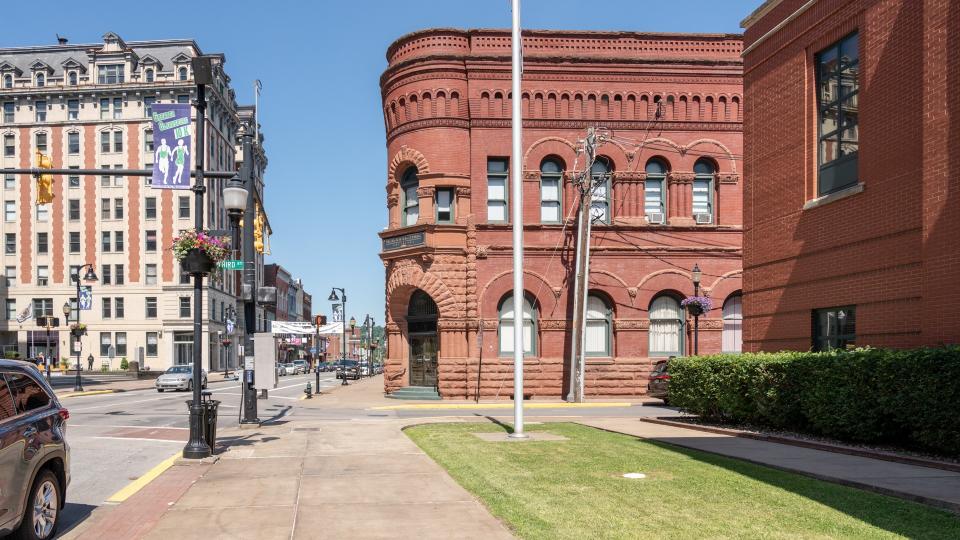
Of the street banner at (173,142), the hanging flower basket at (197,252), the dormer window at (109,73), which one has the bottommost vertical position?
Result: the hanging flower basket at (197,252)

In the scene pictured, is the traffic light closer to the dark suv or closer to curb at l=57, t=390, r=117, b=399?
the dark suv

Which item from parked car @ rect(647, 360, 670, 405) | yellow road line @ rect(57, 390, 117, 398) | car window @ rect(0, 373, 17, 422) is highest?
car window @ rect(0, 373, 17, 422)

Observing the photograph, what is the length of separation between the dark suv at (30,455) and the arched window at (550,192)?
2461 centimetres

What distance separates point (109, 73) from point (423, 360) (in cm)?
6339

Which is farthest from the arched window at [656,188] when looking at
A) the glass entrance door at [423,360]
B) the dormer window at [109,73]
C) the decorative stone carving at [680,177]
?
the dormer window at [109,73]

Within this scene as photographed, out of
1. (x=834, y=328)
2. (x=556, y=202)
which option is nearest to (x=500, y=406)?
(x=556, y=202)

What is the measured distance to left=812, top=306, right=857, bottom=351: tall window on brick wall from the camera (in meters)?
16.1

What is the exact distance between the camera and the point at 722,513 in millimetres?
8281

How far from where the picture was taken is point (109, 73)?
79000 mm

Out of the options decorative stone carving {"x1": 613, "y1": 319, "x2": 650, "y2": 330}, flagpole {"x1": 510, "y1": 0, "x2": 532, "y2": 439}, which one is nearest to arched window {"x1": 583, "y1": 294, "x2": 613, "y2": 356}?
decorative stone carving {"x1": 613, "y1": 319, "x2": 650, "y2": 330}

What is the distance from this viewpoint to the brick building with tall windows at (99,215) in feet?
254

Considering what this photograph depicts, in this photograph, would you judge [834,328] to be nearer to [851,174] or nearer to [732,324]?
[851,174]

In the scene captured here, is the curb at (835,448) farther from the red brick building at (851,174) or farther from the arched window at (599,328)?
the arched window at (599,328)

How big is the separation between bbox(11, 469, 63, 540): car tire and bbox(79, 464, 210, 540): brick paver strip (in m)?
0.35
